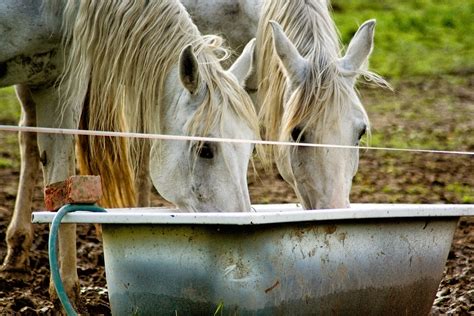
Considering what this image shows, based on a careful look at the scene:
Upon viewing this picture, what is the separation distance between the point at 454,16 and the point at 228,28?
14947 mm

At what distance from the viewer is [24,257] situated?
5.67m

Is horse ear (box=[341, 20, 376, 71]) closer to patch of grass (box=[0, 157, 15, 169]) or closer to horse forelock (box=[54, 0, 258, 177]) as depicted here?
horse forelock (box=[54, 0, 258, 177])

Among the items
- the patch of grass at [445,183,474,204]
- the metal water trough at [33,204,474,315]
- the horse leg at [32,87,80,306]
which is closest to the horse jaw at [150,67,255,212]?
the metal water trough at [33,204,474,315]

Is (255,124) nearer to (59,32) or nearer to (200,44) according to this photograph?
(200,44)

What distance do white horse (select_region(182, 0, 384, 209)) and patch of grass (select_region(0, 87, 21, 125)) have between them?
26.2 ft

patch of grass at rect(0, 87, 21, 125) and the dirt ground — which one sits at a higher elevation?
the dirt ground

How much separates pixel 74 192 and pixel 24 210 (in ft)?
8.09

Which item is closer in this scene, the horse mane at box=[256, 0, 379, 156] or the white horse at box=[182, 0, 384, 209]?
the white horse at box=[182, 0, 384, 209]

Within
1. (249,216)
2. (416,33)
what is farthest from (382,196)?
(416,33)

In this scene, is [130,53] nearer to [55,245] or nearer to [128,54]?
[128,54]

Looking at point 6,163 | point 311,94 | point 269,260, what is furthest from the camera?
point 6,163

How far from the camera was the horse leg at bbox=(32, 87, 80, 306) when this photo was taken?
4.87 meters

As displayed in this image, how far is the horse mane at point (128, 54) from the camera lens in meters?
4.41

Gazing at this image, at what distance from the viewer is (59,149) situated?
505cm
